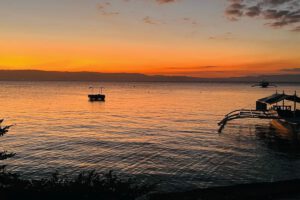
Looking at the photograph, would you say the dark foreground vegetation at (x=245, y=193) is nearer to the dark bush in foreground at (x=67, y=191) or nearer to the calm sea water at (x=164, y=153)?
the dark bush in foreground at (x=67, y=191)

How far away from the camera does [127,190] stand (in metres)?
10.8

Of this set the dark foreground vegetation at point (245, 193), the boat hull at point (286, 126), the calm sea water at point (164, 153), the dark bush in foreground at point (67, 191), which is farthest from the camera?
the boat hull at point (286, 126)

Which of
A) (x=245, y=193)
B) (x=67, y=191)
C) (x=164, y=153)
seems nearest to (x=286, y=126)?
(x=164, y=153)

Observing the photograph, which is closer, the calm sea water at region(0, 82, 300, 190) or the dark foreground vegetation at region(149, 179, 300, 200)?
the dark foreground vegetation at region(149, 179, 300, 200)

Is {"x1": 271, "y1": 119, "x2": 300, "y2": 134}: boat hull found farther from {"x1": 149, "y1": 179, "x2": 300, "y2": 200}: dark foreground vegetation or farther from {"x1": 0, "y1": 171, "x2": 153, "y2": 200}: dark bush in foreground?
{"x1": 0, "y1": 171, "x2": 153, "y2": 200}: dark bush in foreground

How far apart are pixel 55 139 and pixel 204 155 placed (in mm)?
17994

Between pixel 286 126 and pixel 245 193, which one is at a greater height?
pixel 245 193

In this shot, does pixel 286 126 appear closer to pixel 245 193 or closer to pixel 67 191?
pixel 245 193

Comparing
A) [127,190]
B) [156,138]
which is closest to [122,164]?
[156,138]

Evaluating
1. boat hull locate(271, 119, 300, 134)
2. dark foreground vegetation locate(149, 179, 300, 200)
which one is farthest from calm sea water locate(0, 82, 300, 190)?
dark foreground vegetation locate(149, 179, 300, 200)

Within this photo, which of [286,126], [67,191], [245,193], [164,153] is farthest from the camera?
[286,126]

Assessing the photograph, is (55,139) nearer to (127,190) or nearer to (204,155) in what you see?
(204,155)

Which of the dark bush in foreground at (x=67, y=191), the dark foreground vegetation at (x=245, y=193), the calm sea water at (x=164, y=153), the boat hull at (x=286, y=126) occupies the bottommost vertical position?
the calm sea water at (x=164, y=153)

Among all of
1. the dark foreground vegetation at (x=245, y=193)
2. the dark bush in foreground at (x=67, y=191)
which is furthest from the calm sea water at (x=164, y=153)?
the dark bush in foreground at (x=67, y=191)
